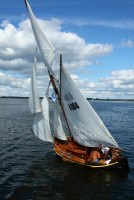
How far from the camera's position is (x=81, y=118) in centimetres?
3506

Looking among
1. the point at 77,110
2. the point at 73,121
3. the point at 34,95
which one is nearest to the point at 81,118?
the point at 77,110

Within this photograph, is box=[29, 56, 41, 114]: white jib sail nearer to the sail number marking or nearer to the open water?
the sail number marking

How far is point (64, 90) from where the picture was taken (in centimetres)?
3622

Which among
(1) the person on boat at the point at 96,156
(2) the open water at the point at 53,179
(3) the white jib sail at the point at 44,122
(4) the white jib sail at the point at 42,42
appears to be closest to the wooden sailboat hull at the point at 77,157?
(1) the person on boat at the point at 96,156

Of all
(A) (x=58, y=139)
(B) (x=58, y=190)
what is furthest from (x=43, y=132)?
(B) (x=58, y=190)

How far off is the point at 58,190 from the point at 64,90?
12657mm

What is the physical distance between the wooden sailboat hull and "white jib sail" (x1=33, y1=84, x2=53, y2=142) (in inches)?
73.1

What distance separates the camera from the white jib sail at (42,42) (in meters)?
34.1

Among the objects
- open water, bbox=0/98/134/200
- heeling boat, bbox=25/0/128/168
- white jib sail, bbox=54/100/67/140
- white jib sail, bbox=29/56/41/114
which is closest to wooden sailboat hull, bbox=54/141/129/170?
heeling boat, bbox=25/0/128/168

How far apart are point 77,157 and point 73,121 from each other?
15.0ft

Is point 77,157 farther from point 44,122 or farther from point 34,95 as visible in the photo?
point 34,95

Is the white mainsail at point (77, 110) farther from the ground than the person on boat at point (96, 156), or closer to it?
farther from the ground

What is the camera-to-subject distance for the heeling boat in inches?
1324

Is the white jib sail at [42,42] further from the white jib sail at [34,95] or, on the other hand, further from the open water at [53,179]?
the open water at [53,179]
